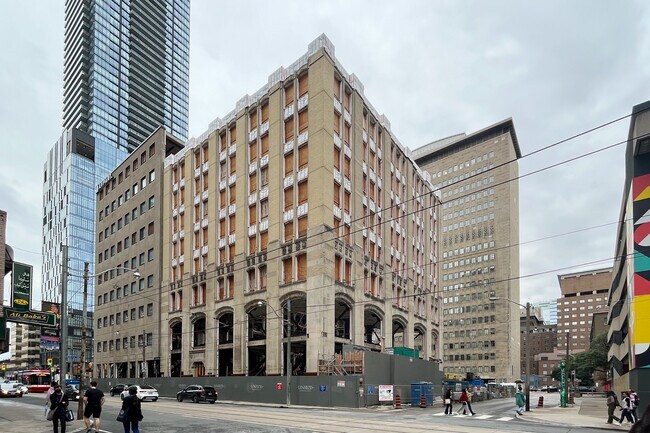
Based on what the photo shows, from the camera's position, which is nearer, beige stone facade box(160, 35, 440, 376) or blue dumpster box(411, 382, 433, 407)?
blue dumpster box(411, 382, 433, 407)

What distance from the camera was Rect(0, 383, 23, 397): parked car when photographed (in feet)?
168

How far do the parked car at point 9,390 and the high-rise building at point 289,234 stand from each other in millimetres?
16166

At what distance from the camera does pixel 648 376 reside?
3148 cm

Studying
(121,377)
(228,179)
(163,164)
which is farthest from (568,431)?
(121,377)

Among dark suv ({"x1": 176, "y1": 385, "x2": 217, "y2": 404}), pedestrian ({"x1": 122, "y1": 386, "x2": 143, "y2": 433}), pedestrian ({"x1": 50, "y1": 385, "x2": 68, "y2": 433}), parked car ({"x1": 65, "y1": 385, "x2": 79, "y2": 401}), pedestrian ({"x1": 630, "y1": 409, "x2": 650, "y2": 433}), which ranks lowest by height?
dark suv ({"x1": 176, "y1": 385, "x2": 217, "y2": 404})

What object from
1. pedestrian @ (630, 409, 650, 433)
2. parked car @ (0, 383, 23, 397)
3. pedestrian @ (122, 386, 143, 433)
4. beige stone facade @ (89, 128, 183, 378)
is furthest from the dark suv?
pedestrian @ (630, 409, 650, 433)

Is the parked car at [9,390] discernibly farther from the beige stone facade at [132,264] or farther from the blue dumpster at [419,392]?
the blue dumpster at [419,392]

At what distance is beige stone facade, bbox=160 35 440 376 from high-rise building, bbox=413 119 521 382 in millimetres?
86568

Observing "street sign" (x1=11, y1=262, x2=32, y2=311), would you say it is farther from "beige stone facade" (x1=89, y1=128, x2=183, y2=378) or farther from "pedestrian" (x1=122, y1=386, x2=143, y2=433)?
"beige stone facade" (x1=89, y1=128, x2=183, y2=378)

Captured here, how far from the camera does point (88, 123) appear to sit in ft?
586

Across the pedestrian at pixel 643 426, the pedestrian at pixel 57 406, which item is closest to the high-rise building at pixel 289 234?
the pedestrian at pixel 57 406

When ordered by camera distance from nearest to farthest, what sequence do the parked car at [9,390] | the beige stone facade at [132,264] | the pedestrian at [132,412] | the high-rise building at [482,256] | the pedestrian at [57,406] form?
1. the pedestrian at [132,412]
2. the pedestrian at [57,406]
3. the parked car at [9,390]
4. the beige stone facade at [132,264]
5. the high-rise building at [482,256]

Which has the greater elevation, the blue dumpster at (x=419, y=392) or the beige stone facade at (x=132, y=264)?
the beige stone facade at (x=132, y=264)

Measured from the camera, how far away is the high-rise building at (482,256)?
481 feet
